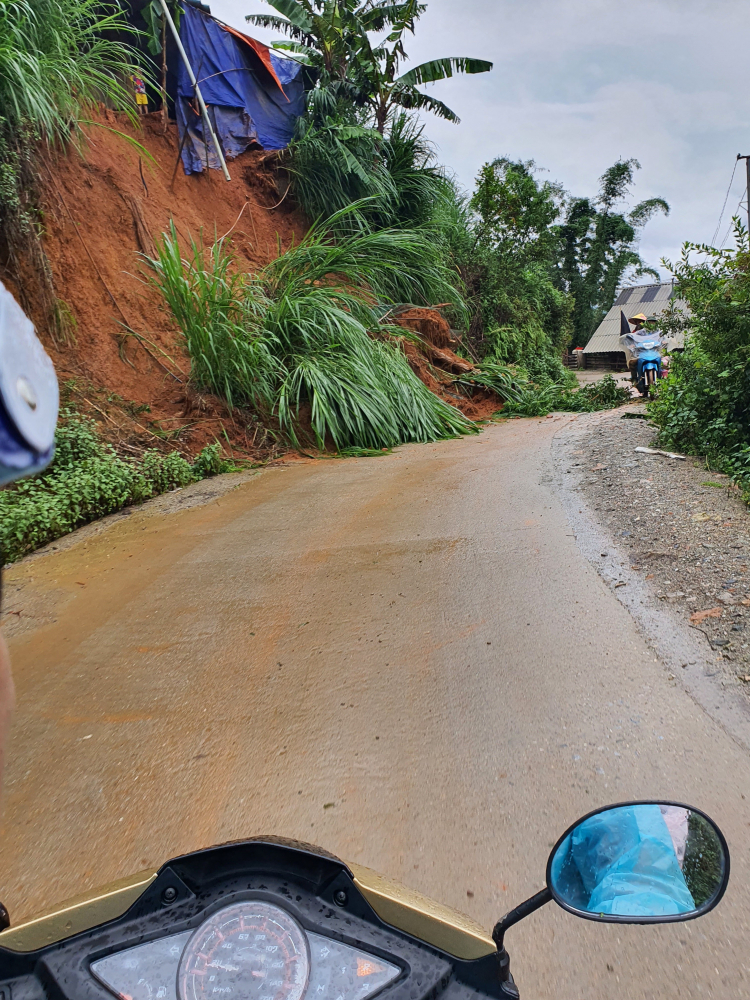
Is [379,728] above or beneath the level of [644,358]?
beneath

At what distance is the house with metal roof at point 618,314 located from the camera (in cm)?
3778

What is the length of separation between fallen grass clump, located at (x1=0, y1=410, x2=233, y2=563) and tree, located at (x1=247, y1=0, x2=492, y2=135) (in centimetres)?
1067

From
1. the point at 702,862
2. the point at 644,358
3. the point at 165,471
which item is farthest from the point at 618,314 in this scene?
the point at 702,862

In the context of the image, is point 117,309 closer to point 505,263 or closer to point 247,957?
point 247,957

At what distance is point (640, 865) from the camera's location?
2.98 feet

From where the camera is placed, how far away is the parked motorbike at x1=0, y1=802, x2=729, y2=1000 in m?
0.85

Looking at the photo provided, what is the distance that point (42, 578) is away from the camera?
414 cm

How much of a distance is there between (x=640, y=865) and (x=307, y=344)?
8.26 metres

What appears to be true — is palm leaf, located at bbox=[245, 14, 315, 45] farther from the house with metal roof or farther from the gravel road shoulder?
the house with metal roof

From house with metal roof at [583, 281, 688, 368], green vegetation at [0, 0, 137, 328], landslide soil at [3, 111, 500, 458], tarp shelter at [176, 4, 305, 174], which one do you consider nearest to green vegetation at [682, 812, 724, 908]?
landslide soil at [3, 111, 500, 458]

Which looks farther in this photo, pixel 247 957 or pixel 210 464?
pixel 210 464

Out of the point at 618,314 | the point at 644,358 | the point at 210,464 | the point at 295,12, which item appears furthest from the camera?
the point at 618,314

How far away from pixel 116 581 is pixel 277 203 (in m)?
10.5

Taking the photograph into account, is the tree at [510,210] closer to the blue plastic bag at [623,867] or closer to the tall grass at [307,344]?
the tall grass at [307,344]
